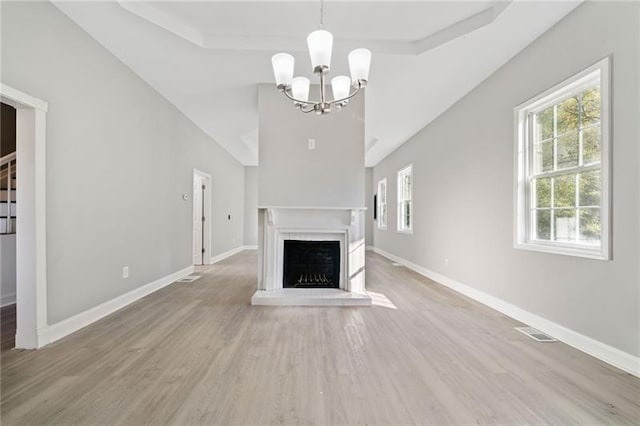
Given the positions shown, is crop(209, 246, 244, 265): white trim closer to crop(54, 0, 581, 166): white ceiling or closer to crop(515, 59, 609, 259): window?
crop(54, 0, 581, 166): white ceiling

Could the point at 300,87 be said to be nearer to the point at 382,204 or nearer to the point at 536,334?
the point at 536,334

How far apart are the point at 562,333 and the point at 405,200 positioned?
14.9ft

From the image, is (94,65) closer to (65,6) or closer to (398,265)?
(65,6)

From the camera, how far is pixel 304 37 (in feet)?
10.1

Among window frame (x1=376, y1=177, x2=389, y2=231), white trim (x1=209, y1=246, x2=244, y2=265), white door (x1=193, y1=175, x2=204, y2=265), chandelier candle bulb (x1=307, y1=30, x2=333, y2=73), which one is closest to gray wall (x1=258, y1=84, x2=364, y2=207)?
chandelier candle bulb (x1=307, y1=30, x2=333, y2=73)

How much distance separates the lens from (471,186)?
411 cm

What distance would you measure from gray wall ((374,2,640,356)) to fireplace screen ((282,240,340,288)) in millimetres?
1819

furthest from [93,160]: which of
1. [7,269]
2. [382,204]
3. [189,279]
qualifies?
[382,204]

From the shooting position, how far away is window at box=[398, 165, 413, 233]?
6.55 meters

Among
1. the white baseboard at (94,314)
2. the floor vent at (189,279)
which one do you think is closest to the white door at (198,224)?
the floor vent at (189,279)

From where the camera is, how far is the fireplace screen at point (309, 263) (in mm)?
4047

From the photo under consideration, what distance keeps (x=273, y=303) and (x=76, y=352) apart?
6.05ft

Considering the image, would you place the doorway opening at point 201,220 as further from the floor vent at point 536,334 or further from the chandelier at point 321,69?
the floor vent at point 536,334

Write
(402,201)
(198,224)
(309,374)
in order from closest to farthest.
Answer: (309,374) < (198,224) < (402,201)
